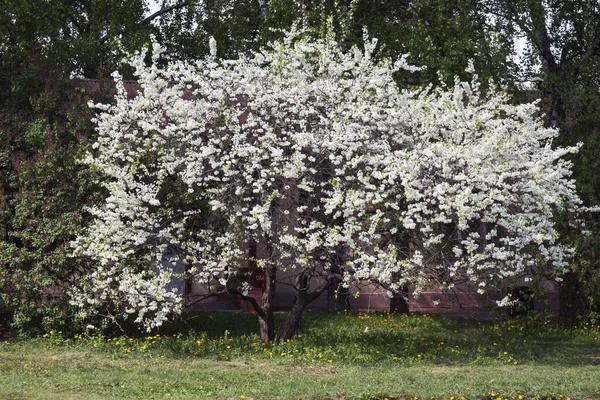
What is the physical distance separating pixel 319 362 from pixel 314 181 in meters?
2.96

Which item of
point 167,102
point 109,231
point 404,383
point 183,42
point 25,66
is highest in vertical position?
point 183,42

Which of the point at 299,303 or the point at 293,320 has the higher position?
the point at 299,303

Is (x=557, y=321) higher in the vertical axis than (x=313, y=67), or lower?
lower

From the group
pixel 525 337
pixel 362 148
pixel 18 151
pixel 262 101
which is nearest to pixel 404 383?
pixel 362 148

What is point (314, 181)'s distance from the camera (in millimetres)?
14344

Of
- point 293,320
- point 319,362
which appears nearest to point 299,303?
point 293,320

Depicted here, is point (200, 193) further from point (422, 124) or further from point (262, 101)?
point (422, 124)

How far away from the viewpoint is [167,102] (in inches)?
583

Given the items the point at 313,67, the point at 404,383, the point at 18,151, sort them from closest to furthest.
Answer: the point at 404,383, the point at 313,67, the point at 18,151

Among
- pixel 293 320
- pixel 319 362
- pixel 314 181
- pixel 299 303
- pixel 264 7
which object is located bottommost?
pixel 319 362

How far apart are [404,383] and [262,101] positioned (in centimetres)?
537

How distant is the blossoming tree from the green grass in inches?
41.0

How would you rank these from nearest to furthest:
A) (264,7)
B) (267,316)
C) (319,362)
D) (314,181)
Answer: (319,362) → (314,181) → (267,316) → (264,7)

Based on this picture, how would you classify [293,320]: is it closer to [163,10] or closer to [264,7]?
[264,7]
